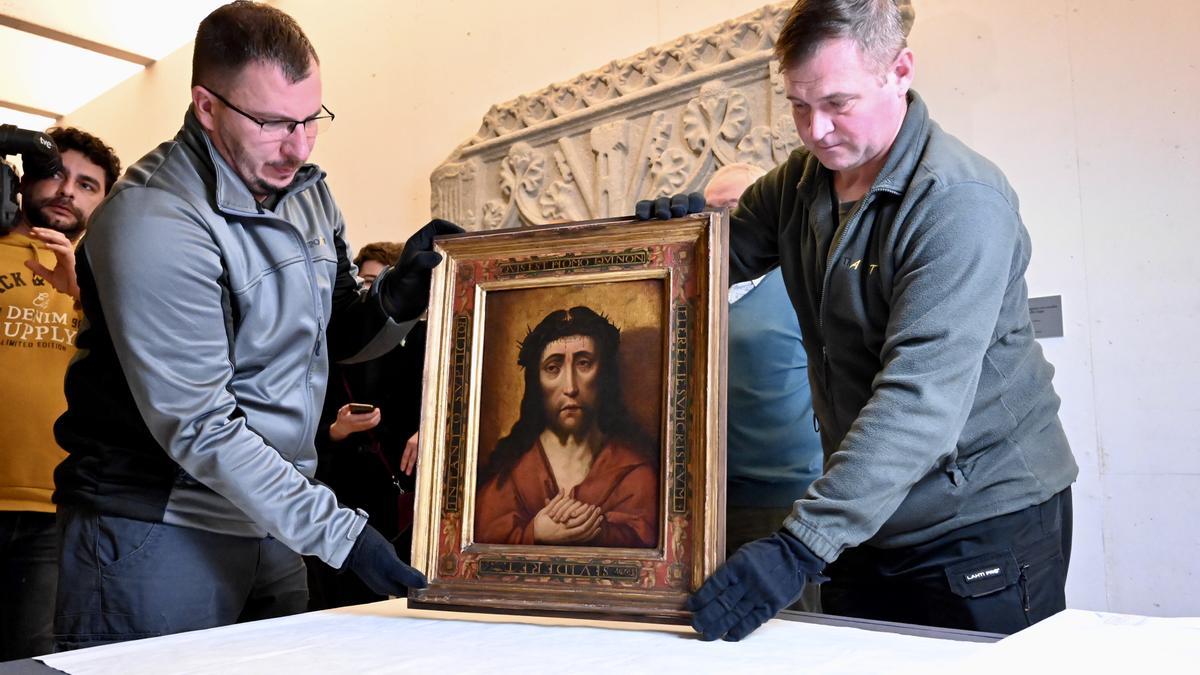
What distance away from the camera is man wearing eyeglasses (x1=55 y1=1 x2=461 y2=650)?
1348 millimetres

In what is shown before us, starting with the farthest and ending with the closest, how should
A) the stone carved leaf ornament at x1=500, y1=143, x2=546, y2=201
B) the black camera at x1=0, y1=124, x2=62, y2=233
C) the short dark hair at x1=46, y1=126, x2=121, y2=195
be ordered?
the stone carved leaf ornament at x1=500, y1=143, x2=546, y2=201 → the short dark hair at x1=46, y1=126, x2=121, y2=195 → the black camera at x1=0, y1=124, x2=62, y2=233

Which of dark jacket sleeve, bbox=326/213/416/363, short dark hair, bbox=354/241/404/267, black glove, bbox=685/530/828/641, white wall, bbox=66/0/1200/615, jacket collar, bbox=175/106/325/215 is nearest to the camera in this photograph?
black glove, bbox=685/530/828/641

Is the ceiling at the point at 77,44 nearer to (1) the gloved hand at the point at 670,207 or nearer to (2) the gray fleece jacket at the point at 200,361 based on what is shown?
(2) the gray fleece jacket at the point at 200,361

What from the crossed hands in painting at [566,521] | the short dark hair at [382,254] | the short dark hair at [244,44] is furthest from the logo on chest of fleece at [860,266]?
the short dark hair at [382,254]

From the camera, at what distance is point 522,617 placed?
1.33m

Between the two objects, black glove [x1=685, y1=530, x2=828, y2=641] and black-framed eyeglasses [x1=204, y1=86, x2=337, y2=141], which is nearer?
black glove [x1=685, y1=530, x2=828, y2=641]

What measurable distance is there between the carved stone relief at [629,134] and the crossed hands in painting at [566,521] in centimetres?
154

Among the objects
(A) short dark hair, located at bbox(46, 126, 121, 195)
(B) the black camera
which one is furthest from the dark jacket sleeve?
(A) short dark hair, located at bbox(46, 126, 121, 195)

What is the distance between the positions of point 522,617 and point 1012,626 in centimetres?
65

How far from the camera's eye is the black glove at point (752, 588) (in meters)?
1.13

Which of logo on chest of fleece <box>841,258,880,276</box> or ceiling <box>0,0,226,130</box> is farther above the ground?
ceiling <box>0,0,226,130</box>

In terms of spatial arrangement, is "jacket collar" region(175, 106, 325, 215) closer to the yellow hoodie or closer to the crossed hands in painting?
the crossed hands in painting

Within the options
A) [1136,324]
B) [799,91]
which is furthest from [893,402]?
[1136,324]

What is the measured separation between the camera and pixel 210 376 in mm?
1368
